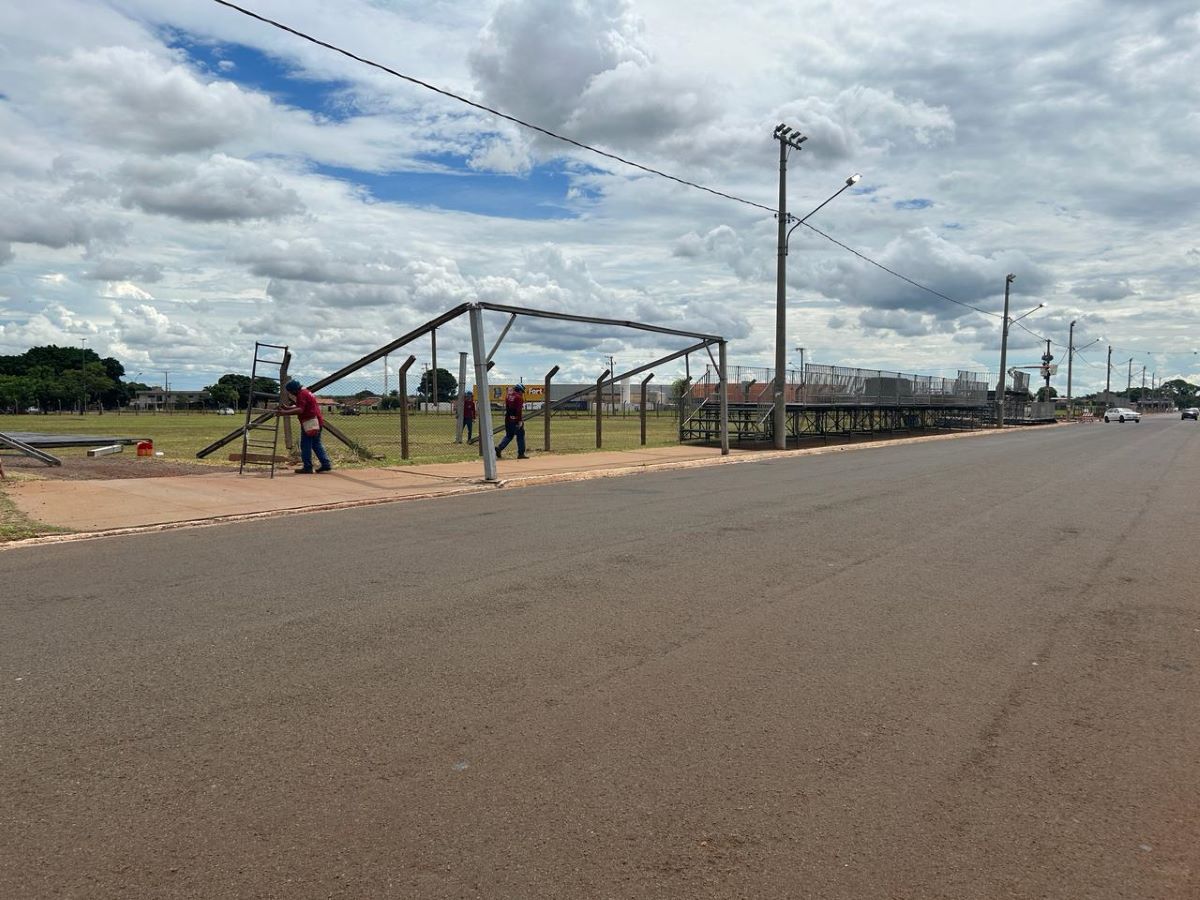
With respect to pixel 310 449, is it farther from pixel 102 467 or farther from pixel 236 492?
pixel 102 467

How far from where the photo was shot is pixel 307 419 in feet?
47.1

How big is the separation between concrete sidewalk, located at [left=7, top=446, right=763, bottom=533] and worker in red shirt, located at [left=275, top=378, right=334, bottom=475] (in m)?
0.32

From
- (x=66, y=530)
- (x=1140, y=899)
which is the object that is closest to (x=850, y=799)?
(x=1140, y=899)

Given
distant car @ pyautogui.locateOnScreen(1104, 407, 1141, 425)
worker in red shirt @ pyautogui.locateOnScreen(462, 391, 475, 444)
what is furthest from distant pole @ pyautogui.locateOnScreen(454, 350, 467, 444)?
distant car @ pyautogui.locateOnScreen(1104, 407, 1141, 425)

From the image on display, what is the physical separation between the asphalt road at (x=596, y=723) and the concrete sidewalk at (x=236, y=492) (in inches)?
74.5

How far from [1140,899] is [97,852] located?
129 inches

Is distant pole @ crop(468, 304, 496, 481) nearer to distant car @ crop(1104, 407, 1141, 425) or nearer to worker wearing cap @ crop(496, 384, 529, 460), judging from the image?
worker wearing cap @ crop(496, 384, 529, 460)

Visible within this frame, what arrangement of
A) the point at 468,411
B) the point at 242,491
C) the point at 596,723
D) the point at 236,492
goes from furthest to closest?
the point at 468,411
the point at 242,491
the point at 236,492
the point at 596,723

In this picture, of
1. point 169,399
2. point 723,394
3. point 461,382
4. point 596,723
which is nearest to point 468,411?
point 461,382

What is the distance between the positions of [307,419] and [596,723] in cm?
1147

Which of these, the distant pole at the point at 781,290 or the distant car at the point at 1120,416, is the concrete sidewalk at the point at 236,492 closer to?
the distant pole at the point at 781,290

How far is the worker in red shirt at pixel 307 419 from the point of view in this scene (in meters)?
14.1

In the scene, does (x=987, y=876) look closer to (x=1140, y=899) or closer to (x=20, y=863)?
(x=1140, y=899)

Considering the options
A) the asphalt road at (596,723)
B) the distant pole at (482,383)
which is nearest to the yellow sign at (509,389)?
the distant pole at (482,383)
